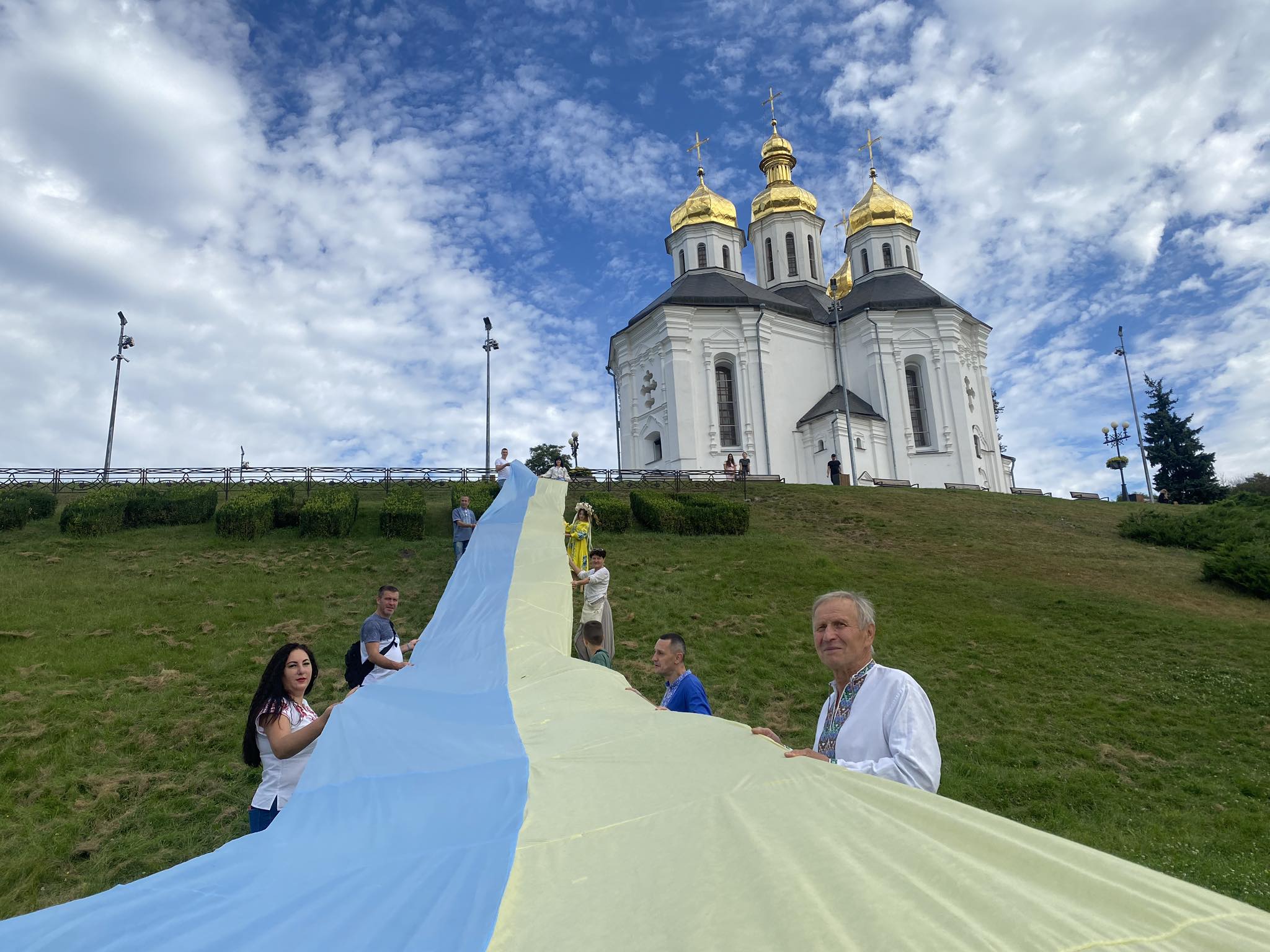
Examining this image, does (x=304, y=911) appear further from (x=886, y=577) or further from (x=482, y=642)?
(x=886, y=577)

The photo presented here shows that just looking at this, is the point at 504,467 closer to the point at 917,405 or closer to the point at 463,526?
the point at 463,526

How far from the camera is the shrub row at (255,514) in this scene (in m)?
16.5

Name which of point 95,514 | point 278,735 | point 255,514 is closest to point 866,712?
point 278,735

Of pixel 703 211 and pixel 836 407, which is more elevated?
pixel 703 211

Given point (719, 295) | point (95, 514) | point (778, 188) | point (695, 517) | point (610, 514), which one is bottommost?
point (695, 517)

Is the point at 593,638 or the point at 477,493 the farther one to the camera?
the point at 477,493

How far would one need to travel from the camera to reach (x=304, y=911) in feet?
8.04

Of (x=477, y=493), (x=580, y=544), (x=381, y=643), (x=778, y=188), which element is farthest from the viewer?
(x=778, y=188)

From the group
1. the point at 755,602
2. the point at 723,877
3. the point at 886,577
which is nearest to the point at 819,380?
the point at 886,577

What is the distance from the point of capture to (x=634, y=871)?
93.3 inches

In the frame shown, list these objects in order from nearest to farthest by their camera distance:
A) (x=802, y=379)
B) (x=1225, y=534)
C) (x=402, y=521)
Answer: (x=402, y=521) < (x=1225, y=534) < (x=802, y=379)

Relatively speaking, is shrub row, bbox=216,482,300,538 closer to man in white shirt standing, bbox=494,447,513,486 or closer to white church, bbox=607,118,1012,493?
man in white shirt standing, bbox=494,447,513,486

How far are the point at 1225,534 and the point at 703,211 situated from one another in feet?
97.0

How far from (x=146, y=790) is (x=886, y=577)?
41.3 feet
